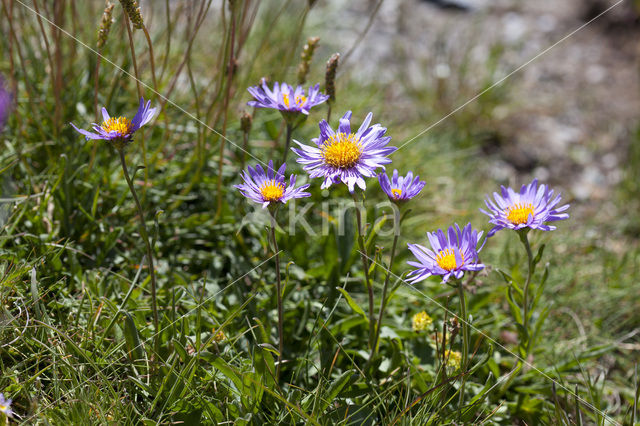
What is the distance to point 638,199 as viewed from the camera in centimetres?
331

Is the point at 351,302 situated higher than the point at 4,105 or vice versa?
the point at 4,105

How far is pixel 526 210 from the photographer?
5.16 ft

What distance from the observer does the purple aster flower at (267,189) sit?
1487 millimetres

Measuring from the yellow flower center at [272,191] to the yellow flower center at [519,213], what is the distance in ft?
2.14

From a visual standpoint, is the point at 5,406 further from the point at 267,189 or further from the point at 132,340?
the point at 267,189

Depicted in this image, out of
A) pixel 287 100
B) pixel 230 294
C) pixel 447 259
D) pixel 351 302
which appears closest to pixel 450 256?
pixel 447 259

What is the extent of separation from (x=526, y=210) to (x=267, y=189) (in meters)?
0.73

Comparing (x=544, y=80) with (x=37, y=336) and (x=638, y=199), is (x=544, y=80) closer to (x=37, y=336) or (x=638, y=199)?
(x=638, y=199)

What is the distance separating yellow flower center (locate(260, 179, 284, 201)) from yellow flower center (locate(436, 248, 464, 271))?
18.0 inches

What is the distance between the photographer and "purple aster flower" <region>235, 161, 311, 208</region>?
1487mm

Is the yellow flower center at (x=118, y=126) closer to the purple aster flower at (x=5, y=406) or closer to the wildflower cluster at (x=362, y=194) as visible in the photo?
the wildflower cluster at (x=362, y=194)

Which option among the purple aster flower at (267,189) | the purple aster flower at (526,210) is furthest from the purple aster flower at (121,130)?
the purple aster flower at (526,210)

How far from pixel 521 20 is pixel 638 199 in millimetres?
2379

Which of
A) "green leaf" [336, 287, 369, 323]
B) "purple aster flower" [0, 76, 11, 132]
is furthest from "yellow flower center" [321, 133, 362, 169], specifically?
"purple aster flower" [0, 76, 11, 132]
